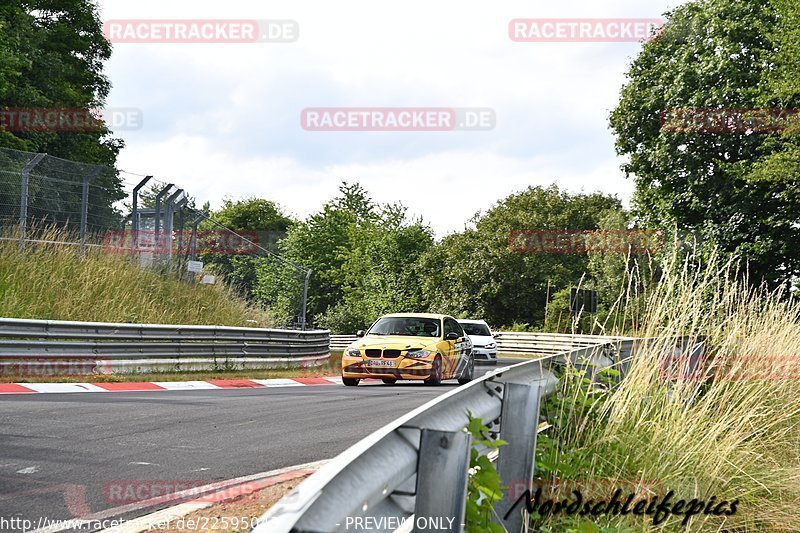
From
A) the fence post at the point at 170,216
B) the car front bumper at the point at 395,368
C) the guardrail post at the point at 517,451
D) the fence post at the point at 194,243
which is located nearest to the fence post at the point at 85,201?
the fence post at the point at 170,216

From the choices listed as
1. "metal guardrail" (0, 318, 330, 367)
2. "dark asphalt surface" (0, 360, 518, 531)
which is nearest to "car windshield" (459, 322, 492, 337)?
"metal guardrail" (0, 318, 330, 367)

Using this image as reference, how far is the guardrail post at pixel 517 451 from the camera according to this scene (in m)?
3.79

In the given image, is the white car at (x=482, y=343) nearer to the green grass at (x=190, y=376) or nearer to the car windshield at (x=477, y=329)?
the car windshield at (x=477, y=329)

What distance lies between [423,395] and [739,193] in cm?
2163

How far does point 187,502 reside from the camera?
5344 millimetres

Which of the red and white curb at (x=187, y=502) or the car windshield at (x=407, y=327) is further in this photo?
the car windshield at (x=407, y=327)

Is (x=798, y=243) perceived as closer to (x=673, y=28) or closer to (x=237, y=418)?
(x=673, y=28)

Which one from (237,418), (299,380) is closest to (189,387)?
(299,380)

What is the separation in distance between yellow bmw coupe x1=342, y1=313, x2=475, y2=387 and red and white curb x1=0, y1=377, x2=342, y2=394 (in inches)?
58.1

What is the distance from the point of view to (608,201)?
67.1m

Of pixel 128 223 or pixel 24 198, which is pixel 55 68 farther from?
pixel 24 198

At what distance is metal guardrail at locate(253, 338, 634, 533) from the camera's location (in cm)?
191

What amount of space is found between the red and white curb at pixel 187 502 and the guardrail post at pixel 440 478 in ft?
8.08

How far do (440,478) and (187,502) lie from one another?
10.3 ft
